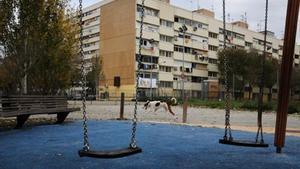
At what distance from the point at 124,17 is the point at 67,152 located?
74.6m

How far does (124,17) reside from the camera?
80.6m

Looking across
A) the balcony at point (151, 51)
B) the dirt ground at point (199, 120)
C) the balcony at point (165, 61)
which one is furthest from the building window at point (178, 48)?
the dirt ground at point (199, 120)

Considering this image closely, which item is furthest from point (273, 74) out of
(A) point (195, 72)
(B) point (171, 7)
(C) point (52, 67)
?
(C) point (52, 67)

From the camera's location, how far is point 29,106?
40.2ft

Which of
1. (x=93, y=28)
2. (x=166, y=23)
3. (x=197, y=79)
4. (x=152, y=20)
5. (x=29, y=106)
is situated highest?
(x=166, y=23)

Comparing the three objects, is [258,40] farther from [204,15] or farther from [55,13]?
[55,13]

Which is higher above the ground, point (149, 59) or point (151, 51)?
point (151, 51)

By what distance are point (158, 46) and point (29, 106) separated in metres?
72.4

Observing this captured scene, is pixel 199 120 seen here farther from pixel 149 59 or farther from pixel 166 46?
pixel 166 46

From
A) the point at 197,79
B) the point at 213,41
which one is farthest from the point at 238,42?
the point at 197,79

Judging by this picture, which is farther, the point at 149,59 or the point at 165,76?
the point at 165,76

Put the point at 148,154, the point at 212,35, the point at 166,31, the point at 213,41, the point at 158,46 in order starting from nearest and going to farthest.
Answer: the point at 148,154 → the point at 158,46 → the point at 166,31 → the point at 212,35 → the point at 213,41

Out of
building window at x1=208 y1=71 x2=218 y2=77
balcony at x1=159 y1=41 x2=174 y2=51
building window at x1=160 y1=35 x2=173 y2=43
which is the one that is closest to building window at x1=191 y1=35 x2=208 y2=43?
building window at x1=160 y1=35 x2=173 y2=43

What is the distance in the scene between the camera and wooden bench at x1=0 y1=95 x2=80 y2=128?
1111 centimetres
